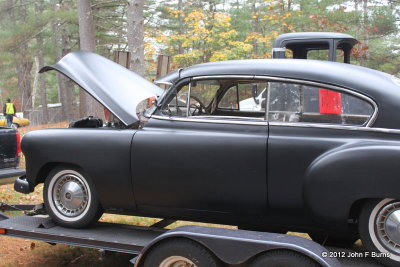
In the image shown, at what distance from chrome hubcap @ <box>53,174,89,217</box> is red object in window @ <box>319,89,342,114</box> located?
7.50 feet

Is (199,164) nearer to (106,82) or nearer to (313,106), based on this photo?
(313,106)

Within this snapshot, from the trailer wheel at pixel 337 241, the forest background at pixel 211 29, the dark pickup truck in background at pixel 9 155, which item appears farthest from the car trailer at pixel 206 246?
the forest background at pixel 211 29

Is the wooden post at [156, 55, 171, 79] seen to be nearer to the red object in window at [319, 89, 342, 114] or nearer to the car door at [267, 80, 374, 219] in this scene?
the car door at [267, 80, 374, 219]

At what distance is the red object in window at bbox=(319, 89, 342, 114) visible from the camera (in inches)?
134

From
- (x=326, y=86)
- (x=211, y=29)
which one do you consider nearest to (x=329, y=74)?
(x=326, y=86)

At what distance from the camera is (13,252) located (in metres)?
4.91

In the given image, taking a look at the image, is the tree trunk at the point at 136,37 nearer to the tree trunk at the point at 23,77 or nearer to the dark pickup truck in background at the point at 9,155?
the dark pickup truck in background at the point at 9,155

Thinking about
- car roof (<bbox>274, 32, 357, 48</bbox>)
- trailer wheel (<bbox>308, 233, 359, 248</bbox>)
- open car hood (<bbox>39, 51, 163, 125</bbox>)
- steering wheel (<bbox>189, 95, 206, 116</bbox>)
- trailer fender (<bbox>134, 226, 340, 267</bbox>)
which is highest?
car roof (<bbox>274, 32, 357, 48</bbox>)

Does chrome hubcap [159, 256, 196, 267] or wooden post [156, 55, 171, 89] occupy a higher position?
wooden post [156, 55, 171, 89]

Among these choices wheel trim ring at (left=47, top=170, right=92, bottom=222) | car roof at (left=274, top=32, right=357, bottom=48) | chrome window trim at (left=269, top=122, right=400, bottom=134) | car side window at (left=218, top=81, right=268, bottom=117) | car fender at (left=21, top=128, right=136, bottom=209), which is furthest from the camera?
car roof at (left=274, top=32, right=357, bottom=48)

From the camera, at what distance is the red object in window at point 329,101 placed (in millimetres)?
3396

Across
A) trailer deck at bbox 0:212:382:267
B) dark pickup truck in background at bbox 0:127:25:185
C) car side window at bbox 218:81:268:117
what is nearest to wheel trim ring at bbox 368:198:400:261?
trailer deck at bbox 0:212:382:267

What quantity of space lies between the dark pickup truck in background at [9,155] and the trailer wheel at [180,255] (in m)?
3.04

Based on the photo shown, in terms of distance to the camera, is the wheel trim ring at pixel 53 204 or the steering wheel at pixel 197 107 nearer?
the steering wheel at pixel 197 107
